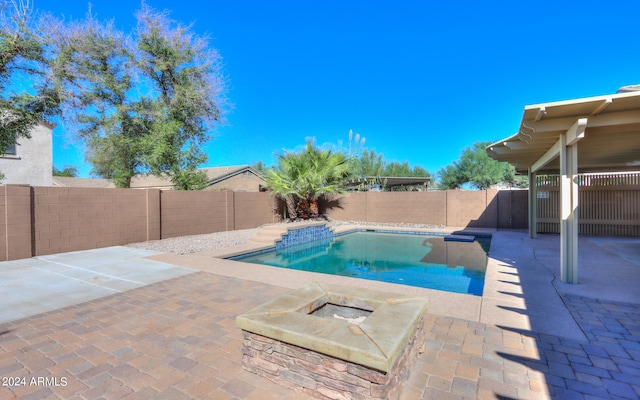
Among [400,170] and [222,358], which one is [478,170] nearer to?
[400,170]

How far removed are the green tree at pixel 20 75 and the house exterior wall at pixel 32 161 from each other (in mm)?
7171

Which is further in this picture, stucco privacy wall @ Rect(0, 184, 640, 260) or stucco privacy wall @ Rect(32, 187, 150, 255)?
stucco privacy wall @ Rect(32, 187, 150, 255)

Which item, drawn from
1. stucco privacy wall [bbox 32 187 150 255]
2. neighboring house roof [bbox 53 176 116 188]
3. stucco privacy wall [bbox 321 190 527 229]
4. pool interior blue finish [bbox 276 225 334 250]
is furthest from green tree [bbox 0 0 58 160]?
neighboring house roof [bbox 53 176 116 188]

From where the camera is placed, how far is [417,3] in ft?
43.3

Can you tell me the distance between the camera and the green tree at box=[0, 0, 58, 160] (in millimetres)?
8445

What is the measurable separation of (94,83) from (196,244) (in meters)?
8.76

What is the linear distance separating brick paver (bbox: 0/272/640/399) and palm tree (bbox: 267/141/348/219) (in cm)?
1019

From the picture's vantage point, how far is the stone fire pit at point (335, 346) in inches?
73.5

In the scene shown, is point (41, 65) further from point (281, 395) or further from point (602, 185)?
point (602, 185)

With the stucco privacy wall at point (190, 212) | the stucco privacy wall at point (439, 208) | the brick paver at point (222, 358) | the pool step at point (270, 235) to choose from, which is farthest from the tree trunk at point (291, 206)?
the brick paver at point (222, 358)

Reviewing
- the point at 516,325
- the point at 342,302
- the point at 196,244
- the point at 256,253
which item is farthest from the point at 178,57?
the point at 516,325

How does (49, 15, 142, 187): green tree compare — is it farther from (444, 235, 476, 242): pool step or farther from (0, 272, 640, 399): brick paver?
(444, 235, 476, 242): pool step

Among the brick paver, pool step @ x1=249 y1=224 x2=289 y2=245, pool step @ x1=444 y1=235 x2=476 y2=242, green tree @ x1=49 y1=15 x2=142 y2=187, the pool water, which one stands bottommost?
the pool water

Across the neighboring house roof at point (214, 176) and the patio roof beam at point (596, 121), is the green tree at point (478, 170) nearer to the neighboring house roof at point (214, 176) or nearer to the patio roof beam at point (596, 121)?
the neighboring house roof at point (214, 176)
